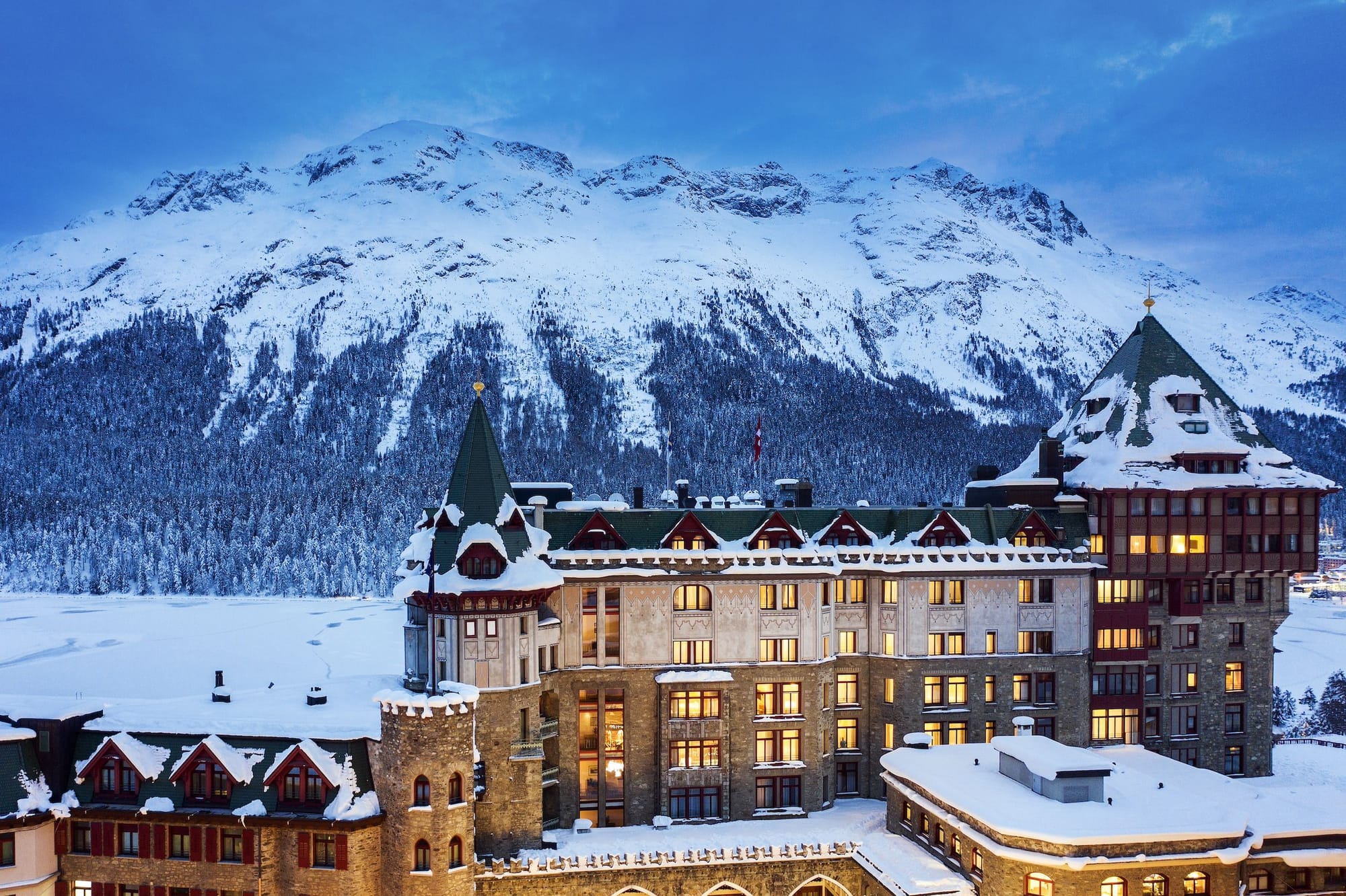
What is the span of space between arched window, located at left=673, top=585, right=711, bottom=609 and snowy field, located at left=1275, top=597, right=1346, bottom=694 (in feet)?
330

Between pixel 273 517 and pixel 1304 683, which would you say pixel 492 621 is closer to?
pixel 1304 683

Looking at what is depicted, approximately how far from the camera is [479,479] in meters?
50.2

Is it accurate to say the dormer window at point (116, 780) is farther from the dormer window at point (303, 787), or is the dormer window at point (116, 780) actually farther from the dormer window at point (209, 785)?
the dormer window at point (303, 787)

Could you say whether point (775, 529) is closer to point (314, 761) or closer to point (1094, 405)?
point (1094, 405)

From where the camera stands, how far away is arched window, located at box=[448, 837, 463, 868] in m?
42.9

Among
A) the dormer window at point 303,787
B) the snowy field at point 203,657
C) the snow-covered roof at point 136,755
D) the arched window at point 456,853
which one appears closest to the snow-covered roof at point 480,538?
the snowy field at point 203,657

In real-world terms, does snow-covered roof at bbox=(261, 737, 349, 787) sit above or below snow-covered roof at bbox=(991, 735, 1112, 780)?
above

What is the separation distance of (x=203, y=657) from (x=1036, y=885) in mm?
90555

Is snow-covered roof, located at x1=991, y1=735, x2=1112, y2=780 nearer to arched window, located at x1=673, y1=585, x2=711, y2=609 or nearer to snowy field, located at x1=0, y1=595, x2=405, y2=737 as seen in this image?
arched window, located at x1=673, y1=585, x2=711, y2=609

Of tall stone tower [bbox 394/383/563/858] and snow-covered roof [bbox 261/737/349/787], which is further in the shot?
tall stone tower [bbox 394/383/563/858]

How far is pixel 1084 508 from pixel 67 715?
5438 centimetres

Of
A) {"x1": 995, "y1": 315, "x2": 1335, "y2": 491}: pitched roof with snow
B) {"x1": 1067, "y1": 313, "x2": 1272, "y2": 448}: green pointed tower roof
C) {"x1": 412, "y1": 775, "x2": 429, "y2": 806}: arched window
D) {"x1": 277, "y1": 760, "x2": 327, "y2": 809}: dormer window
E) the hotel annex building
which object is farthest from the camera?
{"x1": 1067, "y1": 313, "x2": 1272, "y2": 448}: green pointed tower roof

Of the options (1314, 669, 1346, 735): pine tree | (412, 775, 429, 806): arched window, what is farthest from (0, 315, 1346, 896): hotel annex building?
(1314, 669, 1346, 735): pine tree

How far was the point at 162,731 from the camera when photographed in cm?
4403
